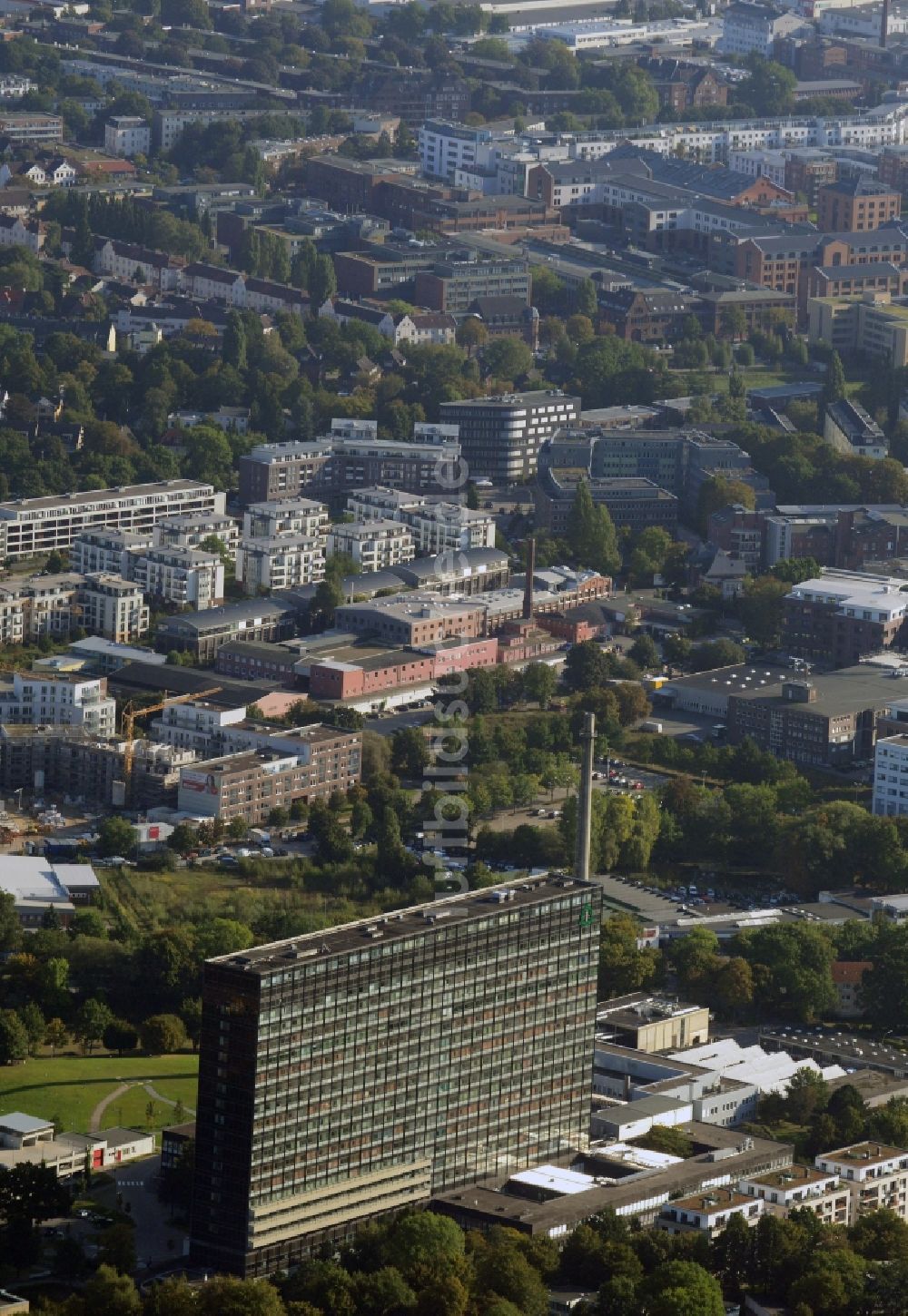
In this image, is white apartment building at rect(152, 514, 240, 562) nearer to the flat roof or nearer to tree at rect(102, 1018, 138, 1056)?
tree at rect(102, 1018, 138, 1056)

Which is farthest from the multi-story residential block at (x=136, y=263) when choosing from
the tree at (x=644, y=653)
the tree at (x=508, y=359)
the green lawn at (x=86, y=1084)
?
the green lawn at (x=86, y=1084)

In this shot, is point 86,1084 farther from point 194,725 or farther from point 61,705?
point 61,705

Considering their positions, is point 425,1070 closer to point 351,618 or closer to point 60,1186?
point 60,1186

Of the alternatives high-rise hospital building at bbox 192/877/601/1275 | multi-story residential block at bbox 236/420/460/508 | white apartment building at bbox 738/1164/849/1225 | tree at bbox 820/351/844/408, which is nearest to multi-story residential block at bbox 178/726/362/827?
high-rise hospital building at bbox 192/877/601/1275

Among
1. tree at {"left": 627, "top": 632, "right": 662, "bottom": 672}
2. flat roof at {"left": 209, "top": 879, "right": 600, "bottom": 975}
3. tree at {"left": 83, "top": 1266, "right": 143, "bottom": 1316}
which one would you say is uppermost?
flat roof at {"left": 209, "top": 879, "right": 600, "bottom": 975}

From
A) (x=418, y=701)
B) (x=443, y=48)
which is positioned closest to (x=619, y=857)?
(x=418, y=701)

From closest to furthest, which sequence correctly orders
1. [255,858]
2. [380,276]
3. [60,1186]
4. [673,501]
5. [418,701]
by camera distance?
[60,1186], [255,858], [418,701], [673,501], [380,276]

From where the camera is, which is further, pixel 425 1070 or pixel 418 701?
pixel 418 701

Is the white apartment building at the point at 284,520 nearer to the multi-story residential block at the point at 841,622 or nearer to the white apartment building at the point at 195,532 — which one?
the white apartment building at the point at 195,532
